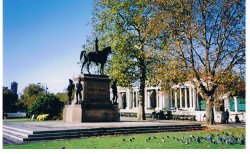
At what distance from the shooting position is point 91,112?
2673 cm

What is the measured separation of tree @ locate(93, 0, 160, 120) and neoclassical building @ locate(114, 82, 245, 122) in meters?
2.80

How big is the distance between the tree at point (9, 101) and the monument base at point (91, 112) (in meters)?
36.8

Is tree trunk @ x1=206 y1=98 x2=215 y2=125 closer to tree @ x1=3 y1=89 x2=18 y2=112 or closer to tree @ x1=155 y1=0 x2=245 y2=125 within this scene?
tree @ x1=155 y1=0 x2=245 y2=125

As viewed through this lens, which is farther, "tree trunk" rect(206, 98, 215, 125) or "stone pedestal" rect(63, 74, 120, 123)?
"tree trunk" rect(206, 98, 215, 125)

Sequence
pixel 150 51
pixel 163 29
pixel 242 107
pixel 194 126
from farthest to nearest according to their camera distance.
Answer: pixel 242 107 → pixel 150 51 → pixel 163 29 → pixel 194 126

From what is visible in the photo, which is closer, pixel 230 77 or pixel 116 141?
pixel 116 141

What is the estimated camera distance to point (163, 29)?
1151 inches

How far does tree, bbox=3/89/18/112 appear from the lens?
2403 inches

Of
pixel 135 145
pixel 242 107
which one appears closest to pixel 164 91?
pixel 135 145

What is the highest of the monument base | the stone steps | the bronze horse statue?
the bronze horse statue

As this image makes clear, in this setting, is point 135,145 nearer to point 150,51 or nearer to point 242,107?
point 150,51

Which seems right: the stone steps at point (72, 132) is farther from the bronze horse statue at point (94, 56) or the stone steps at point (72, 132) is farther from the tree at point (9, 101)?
the tree at point (9, 101)

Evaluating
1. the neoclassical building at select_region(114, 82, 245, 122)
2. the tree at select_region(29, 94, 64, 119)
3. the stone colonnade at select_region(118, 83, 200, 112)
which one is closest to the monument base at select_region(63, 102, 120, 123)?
the neoclassical building at select_region(114, 82, 245, 122)

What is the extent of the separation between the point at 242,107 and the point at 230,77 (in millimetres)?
27070
